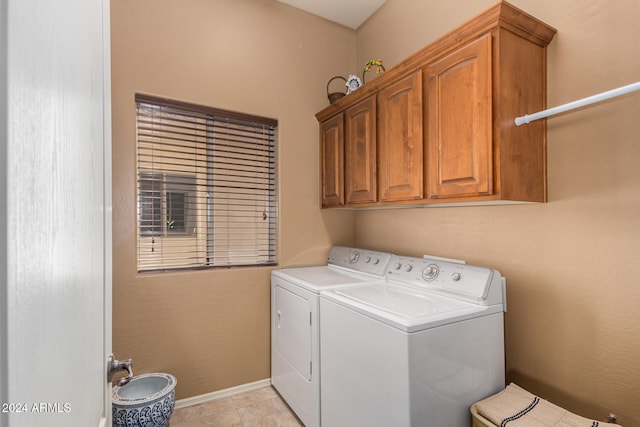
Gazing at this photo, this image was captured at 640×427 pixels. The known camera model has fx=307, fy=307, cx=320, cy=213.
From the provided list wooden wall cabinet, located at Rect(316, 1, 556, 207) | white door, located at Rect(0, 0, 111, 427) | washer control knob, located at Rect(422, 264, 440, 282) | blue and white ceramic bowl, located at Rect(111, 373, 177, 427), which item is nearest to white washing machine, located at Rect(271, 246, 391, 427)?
washer control knob, located at Rect(422, 264, 440, 282)

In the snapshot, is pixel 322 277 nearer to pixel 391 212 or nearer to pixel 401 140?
pixel 391 212

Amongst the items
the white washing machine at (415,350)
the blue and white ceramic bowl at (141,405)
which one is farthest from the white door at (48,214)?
the blue and white ceramic bowl at (141,405)

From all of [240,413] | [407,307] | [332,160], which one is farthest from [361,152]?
[240,413]

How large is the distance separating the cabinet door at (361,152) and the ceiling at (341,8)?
3.33 ft

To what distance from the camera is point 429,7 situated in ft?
7.06

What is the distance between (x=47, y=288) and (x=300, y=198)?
7.61 ft

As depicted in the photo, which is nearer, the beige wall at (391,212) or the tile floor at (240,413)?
the beige wall at (391,212)

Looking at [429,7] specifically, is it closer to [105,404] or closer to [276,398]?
[105,404]

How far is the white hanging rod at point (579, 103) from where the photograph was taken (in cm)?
109

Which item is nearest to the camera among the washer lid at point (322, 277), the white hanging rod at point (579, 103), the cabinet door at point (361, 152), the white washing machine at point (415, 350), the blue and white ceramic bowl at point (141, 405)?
the white hanging rod at point (579, 103)

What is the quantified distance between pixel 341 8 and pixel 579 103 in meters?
2.15

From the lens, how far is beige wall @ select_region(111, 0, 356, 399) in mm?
2031

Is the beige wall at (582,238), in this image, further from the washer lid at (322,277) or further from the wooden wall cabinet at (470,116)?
the washer lid at (322,277)

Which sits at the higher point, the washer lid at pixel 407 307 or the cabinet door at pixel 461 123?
the cabinet door at pixel 461 123
